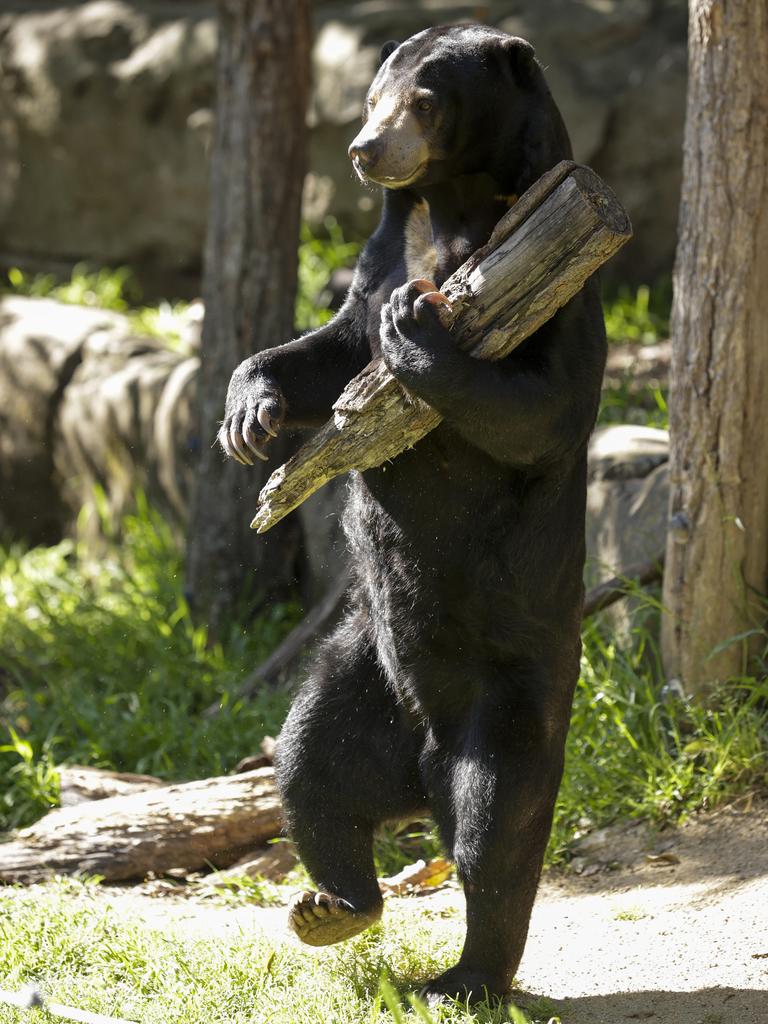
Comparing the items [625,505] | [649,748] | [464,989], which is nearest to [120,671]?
[625,505]

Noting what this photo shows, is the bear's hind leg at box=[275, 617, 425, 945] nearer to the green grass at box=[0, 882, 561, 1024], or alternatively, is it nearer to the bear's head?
the green grass at box=[0, 882, 561, 1024]

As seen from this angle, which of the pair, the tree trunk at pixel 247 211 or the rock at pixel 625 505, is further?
the tree trunk at pixel 247 211

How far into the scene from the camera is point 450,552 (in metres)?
3.46

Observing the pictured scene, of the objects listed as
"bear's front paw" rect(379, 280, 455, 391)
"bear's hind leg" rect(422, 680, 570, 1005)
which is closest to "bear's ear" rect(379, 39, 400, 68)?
"bear's front paw" rect(379, 280, 455, 391)

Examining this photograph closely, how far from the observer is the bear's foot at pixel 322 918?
3379 millimetres

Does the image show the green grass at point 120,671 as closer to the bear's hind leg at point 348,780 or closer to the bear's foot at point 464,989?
the bear's hind leg at point 348,780

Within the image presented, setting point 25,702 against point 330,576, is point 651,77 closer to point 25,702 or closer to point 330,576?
point 330,576

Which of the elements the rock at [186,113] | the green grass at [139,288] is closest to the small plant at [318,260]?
the green grass at [139,288]

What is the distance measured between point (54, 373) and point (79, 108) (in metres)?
2.81

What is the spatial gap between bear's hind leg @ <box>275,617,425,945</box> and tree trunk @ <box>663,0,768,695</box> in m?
1.63

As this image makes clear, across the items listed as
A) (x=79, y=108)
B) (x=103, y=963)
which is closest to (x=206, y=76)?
(x=79, y=108)

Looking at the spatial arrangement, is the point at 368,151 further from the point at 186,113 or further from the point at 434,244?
the point at 186,113

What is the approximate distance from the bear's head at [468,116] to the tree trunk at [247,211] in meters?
3.21

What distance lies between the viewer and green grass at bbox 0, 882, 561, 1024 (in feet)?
11.0
